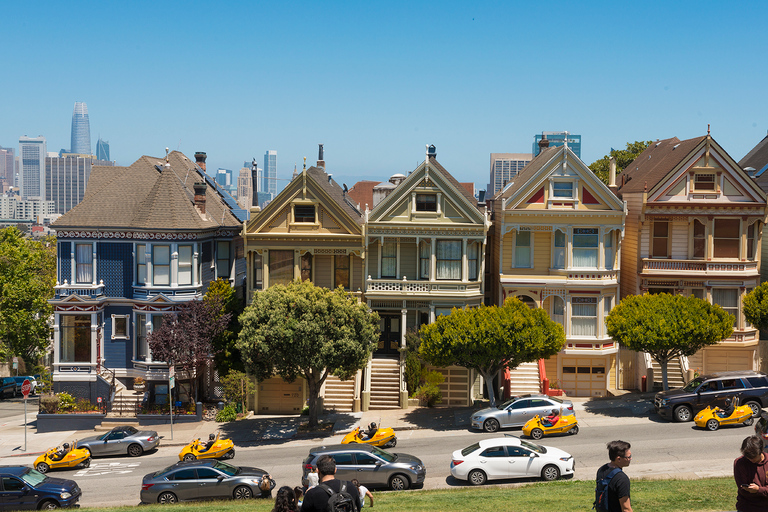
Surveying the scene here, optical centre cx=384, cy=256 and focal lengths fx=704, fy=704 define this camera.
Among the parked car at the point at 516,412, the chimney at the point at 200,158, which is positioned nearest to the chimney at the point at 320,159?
the chimney at the point at 200,158

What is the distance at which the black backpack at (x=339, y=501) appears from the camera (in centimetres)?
1230

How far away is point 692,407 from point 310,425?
1708cm

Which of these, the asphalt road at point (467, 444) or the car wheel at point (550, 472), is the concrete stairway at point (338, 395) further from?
the car wheel at point (550, 472)

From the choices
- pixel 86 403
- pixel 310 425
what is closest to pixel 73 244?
pixel 86 403

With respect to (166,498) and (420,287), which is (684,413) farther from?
(166,498)

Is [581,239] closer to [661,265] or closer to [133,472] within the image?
[661,265]

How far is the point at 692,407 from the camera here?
30453mm

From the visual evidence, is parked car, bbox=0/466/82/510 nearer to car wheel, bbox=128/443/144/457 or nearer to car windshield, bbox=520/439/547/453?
car wheel, bbox=128/443/144/457

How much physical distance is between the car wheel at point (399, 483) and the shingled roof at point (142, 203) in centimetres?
1872

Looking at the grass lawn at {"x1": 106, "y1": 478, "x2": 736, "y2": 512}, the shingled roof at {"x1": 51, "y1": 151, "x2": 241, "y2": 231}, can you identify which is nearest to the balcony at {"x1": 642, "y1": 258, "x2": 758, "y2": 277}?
the grass lawn at {"x1": 106, "y1": 478, "x2": 736, "y2": 512}

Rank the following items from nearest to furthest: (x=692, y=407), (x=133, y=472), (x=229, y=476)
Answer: (x=229, y=476), (x=133, y=472), (x=692, y=407)

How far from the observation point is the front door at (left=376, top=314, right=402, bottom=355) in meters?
38.8

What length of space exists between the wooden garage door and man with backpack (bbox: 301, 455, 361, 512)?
2456 cm

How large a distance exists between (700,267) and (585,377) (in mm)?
8374
